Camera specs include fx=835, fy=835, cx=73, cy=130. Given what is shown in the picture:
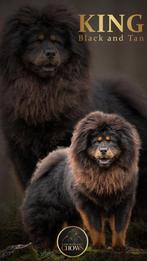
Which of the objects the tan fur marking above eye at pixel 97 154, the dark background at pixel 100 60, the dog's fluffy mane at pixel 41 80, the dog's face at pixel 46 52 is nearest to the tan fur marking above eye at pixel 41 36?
the dog's face at pixel 46 52

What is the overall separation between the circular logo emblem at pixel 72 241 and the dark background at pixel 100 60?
605 millimetres

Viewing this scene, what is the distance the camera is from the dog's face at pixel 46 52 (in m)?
5.93

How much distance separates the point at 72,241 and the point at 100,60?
1473mm

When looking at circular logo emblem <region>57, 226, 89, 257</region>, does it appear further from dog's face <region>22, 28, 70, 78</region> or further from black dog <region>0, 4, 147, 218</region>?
dog's face <region>22, 28, 70, 78</region>

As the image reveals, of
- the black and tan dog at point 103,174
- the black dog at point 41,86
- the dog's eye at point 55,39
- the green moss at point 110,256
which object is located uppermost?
the dog's eye at point 55,39

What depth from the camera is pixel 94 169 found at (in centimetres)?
549

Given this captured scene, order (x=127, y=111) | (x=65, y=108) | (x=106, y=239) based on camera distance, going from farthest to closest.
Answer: (x=127, y=111) < (x=65, y=108) < (x=106, y=239)

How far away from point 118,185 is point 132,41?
1121mm

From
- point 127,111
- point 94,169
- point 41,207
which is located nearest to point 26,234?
point 41,207

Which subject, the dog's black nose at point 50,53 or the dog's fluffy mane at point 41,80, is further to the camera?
the dog's fluffy mane at point 41,80

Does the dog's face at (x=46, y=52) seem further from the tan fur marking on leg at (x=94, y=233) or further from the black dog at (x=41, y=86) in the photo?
the tan fur marking on leg at (x=94, y=233)

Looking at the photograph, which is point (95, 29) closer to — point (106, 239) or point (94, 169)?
point (94, 169)

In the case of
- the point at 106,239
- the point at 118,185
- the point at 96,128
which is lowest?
the point at 106,239

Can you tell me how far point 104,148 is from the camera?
5309mm
